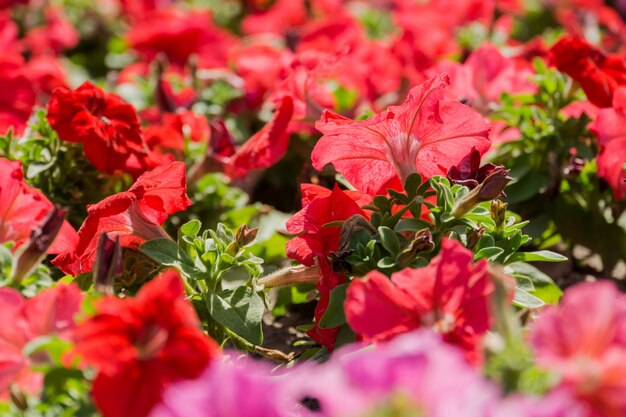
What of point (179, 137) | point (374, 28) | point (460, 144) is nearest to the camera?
point (460, 144)

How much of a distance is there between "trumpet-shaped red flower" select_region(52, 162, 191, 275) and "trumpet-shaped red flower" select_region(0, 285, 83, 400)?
0.29 m

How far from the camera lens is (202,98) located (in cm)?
248

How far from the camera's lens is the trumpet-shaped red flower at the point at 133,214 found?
137 centimetres

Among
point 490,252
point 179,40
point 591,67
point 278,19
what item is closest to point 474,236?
point 490,252

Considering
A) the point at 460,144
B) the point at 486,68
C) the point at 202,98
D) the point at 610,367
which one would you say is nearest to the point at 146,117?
the point at 202,98

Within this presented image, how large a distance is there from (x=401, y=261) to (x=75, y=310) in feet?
1.54

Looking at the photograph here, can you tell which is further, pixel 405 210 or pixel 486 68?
pixel 486 68

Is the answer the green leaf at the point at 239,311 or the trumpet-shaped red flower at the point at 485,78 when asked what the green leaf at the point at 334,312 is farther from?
the trumpet-shaped red flower at the point at 485,78

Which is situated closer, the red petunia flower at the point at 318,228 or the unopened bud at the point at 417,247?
the unopened bud at the point at 417,247

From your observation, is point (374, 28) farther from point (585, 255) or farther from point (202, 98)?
point (585, 255)

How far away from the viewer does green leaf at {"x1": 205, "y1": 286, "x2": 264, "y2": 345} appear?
136 centimetres

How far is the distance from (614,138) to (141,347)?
1.03 meters

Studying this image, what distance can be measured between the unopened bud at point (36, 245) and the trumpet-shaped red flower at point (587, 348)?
26.5 inches

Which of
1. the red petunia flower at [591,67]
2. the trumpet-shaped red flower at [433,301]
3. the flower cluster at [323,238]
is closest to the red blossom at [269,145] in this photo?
the flower cluster at [323,238]
